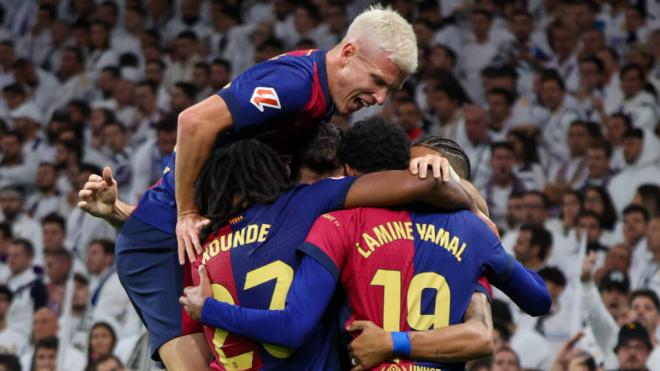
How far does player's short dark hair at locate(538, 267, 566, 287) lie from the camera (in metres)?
6.36

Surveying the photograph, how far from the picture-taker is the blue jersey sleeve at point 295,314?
2.87 m

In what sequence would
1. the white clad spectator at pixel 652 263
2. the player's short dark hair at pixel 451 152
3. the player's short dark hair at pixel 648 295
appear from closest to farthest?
1. the player's short dark hair at pixel 451 152
2. the player's short dark hair at pixel 648 295
3. the white clad spectator at pixel 652 263

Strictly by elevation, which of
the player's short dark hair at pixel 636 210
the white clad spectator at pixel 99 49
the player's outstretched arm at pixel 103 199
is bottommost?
the player's outstretched arm at pixel 103 199

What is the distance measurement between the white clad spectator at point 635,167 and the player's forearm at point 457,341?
3.82m

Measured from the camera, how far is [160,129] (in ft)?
26.4

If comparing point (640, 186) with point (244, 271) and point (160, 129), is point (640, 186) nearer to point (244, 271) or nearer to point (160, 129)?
point (160, 129)

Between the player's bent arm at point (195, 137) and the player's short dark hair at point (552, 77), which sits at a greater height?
the player's short dark hair at point (552, 77)

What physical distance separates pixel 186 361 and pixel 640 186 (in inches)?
154

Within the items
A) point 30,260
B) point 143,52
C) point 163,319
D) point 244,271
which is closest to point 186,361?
point 163,319

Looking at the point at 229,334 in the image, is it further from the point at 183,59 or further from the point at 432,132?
the point at 183,59

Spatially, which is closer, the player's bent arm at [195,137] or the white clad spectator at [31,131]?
the player's bent arm at [195,137]

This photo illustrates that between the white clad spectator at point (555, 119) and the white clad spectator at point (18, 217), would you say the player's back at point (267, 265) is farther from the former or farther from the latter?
the white clad spectator at point (18, 217)

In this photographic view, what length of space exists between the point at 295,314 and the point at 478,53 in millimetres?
5541

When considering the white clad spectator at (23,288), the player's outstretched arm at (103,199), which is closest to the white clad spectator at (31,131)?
the white clad spectator at (23,288)
